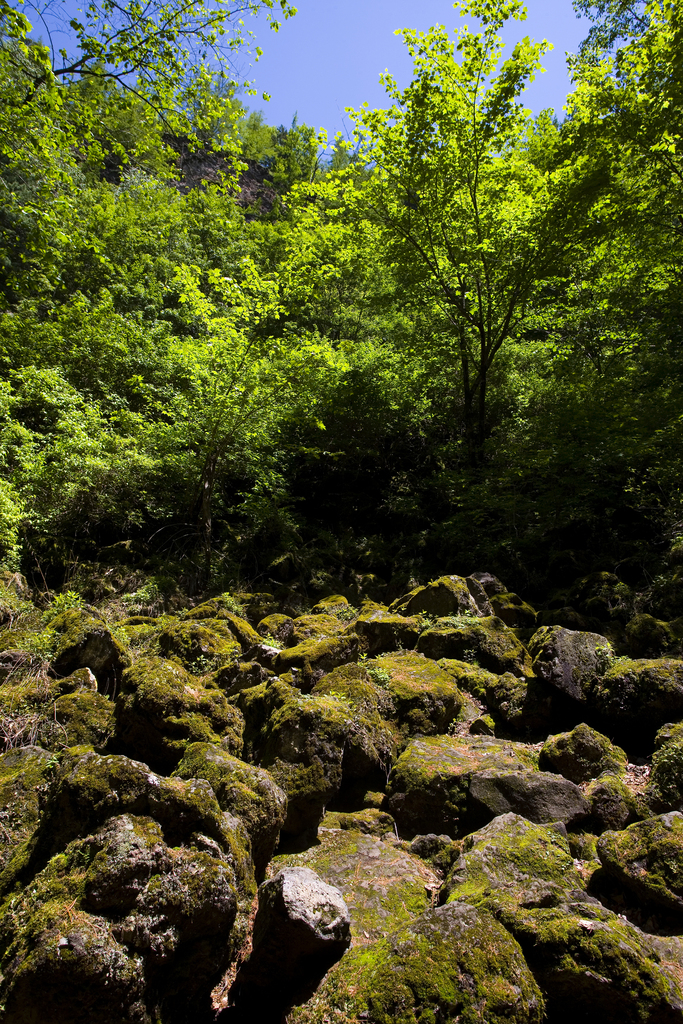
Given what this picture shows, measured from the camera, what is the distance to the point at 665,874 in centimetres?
298

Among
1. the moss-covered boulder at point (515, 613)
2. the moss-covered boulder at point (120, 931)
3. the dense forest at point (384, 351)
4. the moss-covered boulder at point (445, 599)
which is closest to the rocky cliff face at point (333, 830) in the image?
the moss-covered boulder at point (120, 931)

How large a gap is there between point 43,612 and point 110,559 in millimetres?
2632

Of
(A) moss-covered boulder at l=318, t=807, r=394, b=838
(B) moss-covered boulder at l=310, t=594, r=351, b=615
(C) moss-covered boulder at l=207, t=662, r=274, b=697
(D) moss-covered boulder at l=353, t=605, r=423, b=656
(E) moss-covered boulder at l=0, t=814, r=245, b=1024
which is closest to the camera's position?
(E) moss-covered boulder at l=0, t=814, r=245, b=1024

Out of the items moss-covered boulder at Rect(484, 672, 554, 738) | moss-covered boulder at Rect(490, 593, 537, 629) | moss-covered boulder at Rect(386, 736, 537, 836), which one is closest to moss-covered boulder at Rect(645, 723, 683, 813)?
moss-covered boulder at Rect(386, 736, 537, 836)

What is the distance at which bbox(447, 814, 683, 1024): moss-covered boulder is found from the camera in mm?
2172

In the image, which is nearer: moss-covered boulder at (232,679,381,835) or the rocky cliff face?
the rocky cliff face

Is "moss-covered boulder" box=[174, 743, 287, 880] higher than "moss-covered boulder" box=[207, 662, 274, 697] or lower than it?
lower

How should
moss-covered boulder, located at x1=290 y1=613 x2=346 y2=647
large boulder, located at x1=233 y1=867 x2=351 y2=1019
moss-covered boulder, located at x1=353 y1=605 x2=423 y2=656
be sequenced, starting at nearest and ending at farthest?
large boulder, located at x1=233 y1=867 x2=351 y2=1019 → moss-covered boulder, located at x1=290 y1=613 x2=346 y2=647 → moss-covered boulder, located at x1=353 y1=605 x2=423 y2=656

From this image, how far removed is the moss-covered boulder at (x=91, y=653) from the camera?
4867 mm

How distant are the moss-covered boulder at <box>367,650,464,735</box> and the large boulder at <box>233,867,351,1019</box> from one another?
254cm

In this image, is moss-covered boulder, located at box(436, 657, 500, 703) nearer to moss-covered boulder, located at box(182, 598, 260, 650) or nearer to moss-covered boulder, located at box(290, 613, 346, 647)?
moss-covered boulder, located at box(290, 613, 346, 647)

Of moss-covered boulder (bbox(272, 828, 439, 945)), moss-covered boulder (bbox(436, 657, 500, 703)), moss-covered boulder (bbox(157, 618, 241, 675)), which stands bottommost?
moss-covered boulder (bbox(272, 828, 439, 945))

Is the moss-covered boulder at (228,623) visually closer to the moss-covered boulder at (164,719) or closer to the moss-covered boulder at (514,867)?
the moss-covered boulder at (164,719)

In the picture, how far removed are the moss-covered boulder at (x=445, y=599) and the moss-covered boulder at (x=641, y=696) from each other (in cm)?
252
